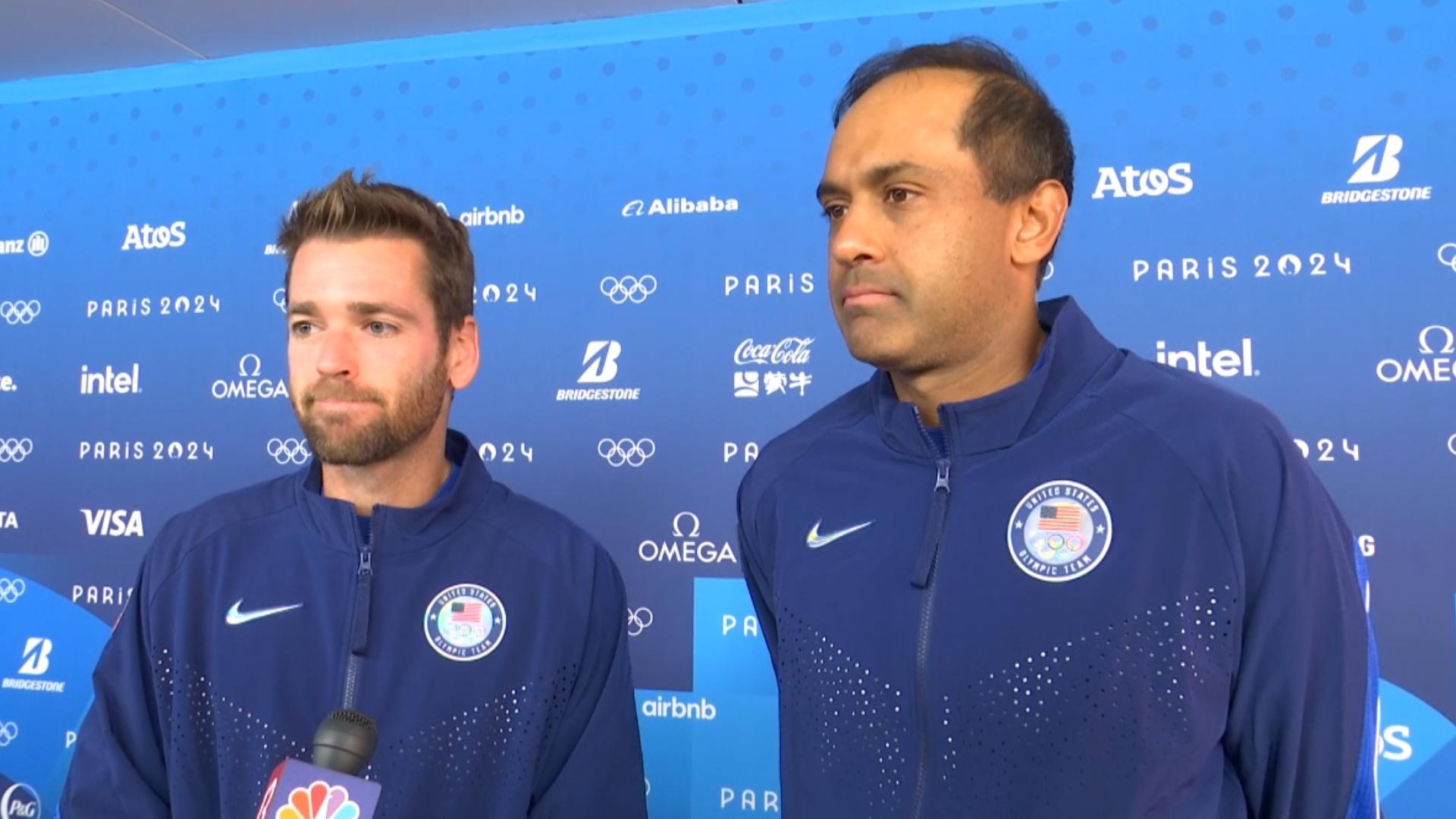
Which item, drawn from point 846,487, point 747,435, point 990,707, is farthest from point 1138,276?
point 990,707

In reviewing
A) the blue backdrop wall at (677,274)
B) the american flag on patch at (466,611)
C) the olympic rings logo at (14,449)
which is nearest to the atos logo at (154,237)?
the blue backdrop wall at (677,274)

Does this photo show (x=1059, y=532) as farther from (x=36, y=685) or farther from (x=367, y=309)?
(x=36, y=685)

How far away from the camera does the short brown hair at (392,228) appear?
1489mm

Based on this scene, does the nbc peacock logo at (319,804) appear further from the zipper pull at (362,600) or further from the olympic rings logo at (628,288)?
the olympic rings logo at (628,288)

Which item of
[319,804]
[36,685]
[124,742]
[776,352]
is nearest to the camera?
[319,804]

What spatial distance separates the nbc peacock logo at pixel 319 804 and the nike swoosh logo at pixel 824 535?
528mm

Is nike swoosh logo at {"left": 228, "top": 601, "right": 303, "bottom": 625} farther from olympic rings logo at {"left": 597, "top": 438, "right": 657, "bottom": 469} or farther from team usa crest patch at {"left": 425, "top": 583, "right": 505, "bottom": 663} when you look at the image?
olympic rings logo at {"left": 597, "top": 438, "right": 657, "bottom": 469}

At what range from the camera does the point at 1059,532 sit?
3.51 feet

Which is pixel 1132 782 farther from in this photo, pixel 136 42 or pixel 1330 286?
pixel 136 42

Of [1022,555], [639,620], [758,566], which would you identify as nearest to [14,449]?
[639,620]

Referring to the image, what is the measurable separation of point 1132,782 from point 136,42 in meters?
2.75

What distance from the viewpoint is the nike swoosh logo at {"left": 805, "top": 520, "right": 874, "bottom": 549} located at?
3.84 feet

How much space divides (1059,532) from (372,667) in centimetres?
82

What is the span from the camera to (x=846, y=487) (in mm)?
1207
